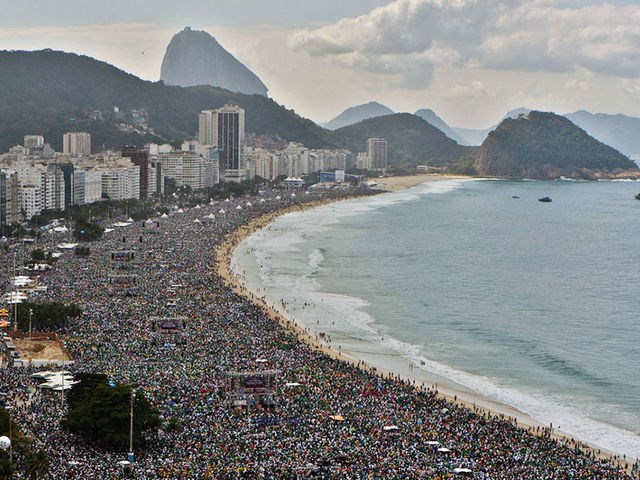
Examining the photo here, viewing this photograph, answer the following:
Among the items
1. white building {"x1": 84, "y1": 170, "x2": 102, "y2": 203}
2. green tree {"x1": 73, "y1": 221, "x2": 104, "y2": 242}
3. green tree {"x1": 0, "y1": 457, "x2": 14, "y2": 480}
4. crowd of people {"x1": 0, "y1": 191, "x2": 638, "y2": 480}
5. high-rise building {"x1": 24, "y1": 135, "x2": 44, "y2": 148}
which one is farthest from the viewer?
high-rise building {"x1": 24, "y1": 135, "x2": 44, "y2": 148}

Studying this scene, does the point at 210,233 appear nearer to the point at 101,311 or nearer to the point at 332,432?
the point at 101,311

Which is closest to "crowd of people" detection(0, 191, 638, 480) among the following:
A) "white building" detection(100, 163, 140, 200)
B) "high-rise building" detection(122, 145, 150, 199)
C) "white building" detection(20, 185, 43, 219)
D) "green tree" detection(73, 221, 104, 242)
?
"green tree" detection(73, 221, 104, 242)

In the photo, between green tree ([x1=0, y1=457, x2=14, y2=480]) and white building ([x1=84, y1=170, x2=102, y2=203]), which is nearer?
green tree ([x1=0, y1=457, x2=14, y2=480])

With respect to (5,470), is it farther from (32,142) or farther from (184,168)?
(32,142)

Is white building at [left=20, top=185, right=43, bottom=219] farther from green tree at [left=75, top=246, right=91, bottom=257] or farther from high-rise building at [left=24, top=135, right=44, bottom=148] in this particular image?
high-rise building at [left=24, top=135, right=44, bottom=148]

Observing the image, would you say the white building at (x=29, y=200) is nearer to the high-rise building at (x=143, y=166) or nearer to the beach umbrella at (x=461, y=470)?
the high-rise building at (x=143, y=166)

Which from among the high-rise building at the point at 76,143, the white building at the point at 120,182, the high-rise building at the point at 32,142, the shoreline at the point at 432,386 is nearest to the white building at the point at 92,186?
the white building at the point at 120,182
